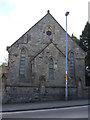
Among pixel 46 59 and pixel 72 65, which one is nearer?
pixel 46 59

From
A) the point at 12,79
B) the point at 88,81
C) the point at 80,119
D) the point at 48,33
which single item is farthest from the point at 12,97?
the point at 88,81

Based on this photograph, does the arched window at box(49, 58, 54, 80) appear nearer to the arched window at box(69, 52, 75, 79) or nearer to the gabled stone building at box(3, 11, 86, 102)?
the gabled stone building at box(3, 11, 86, 102)

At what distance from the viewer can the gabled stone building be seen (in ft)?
80.2

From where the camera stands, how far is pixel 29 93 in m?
17.7

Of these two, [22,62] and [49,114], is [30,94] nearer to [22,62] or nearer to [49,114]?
[49,114]

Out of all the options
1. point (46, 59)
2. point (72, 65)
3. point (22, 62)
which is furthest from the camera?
point (72, 65)

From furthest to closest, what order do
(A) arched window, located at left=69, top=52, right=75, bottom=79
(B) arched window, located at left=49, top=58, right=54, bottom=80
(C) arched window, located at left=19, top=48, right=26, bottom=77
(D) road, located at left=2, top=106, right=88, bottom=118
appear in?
(A) arched window, located at left=69, top=52, right=75, bottom=79
(C) arched window, located at left=19, top=48, right=26, bottom=77
(B) arched window, located at left=49, top=58, right=54, bottom=80
(D) road, located at left=2, top=106, right=88, bottom=118

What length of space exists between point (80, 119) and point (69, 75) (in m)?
19.0

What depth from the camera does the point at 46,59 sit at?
2484 centimetres

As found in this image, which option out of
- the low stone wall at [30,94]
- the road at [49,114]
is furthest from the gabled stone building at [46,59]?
the road at [49,114]

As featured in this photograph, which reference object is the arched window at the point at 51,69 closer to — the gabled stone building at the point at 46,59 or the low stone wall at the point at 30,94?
the gabled stone building at the point at 46,59

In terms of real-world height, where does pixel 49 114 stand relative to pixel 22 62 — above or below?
below

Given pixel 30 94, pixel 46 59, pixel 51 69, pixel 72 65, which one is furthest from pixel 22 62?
pixel 30 94

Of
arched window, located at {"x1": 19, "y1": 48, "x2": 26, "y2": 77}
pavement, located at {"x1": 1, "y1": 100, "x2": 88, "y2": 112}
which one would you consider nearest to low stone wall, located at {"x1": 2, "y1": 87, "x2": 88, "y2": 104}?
pavement, located at {"x1": 1, "y1": 100, "x2": 88, "y2": 112}
